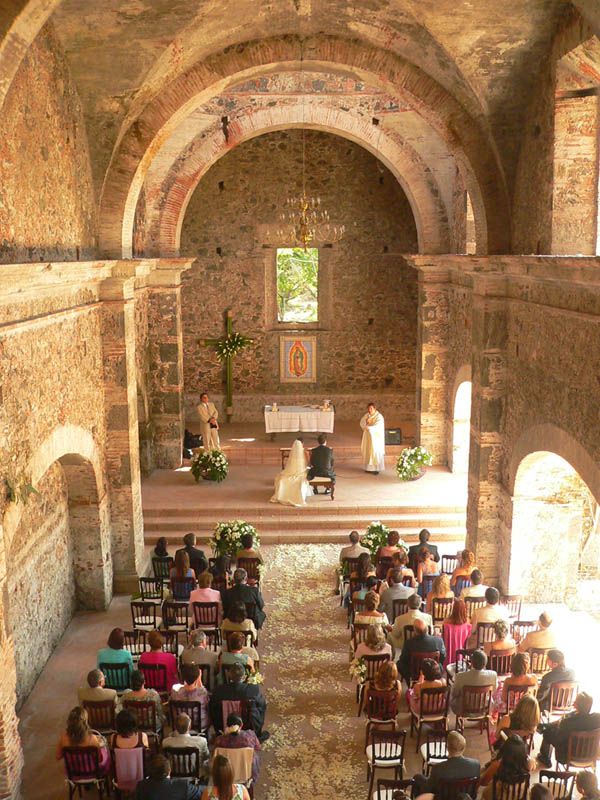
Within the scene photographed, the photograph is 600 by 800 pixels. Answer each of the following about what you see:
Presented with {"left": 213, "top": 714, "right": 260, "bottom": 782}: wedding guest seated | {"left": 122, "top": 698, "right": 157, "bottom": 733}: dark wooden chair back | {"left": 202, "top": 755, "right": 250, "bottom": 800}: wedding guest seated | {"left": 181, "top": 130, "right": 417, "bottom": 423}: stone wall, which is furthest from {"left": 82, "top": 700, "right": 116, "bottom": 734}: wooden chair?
{"left": 181, "top": 130, "right": 417, "bottom": 423}: stone wall

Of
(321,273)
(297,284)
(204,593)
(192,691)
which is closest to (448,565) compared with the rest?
(204,593)

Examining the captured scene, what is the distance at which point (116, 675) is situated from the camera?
873 centimetres

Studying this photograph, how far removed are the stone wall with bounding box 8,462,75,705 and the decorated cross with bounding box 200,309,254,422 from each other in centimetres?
1026

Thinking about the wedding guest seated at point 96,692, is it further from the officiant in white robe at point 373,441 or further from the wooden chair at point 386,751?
the officiant in white robe at point 373,441

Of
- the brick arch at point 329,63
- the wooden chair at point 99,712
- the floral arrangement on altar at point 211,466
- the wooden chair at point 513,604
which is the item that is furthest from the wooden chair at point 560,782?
the floral arrangement on altar at point 211,466

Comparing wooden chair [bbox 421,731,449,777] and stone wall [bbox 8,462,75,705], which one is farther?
stone wall [bbox 8,462,75,705]

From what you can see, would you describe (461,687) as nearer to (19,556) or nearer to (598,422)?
(598,422)

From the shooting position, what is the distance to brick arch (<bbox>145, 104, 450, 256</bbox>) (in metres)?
17.5

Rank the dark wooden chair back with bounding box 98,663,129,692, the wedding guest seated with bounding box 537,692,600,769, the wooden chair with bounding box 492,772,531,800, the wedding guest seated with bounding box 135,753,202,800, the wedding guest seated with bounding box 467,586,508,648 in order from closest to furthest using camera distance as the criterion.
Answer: the wedding guest seated with bounding box 135,753,202,800
the wooden chair with bounding box 492,772,531,800
the wedding guest seated with bounding box 537,692,600,769
the dark wooden chair back with bounding box 98,663,129,692
the wedding guest seated with bounding box 467,586,508,648

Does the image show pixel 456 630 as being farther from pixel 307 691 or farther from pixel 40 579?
pixel 40 579

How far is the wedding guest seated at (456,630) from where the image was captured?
949 centimetres

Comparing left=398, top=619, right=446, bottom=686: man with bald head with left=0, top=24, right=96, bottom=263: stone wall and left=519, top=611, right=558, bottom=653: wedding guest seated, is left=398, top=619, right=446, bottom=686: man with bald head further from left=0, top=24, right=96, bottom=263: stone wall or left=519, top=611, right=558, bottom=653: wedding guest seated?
left=0, top=24, right=96, bottom=263: stone wall

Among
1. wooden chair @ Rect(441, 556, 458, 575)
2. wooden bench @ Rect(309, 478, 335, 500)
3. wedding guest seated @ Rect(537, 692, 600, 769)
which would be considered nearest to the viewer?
wedding guest seated @ Rect(537, 692, 600, 769)

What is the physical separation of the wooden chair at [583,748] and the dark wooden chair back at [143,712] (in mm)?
3804
